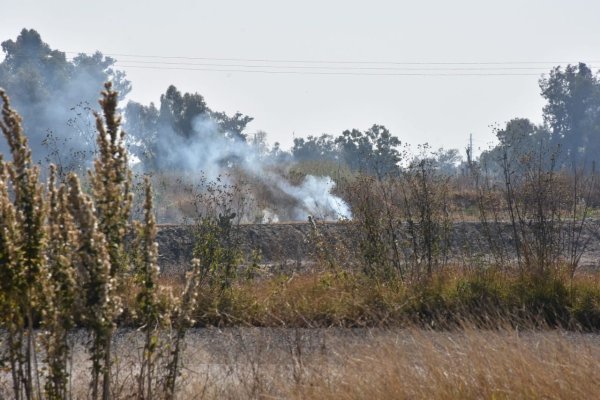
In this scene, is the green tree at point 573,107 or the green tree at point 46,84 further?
the green tree at point 573,107

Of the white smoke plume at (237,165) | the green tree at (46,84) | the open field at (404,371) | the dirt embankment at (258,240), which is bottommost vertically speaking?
the open field at (404,371)

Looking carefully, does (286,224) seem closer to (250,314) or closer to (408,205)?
(408,205)

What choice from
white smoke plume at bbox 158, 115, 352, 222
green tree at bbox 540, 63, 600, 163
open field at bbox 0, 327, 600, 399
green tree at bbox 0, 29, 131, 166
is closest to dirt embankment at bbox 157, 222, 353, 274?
white smoke plume at bbox 158, 115, 352, 222

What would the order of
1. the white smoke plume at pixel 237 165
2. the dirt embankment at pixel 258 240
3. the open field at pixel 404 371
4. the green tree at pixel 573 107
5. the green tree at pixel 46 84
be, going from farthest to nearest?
the green tree at pixel 573 107 < the green tree at pixel 46 84 < the white smoke plume at pixel 237 165 < the dirt embankment at pixel 258 240 < the open field at pixel 404 371

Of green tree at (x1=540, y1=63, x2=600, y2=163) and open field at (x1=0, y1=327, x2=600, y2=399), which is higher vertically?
green tree at (x1=540, y1=63, x2=600, y2=163)

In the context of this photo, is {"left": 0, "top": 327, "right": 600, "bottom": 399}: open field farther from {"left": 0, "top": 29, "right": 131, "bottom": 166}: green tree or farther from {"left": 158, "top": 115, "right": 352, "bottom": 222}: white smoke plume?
{"left": 0, "top": 29, "right": 131, "bottom": 166}: green tree

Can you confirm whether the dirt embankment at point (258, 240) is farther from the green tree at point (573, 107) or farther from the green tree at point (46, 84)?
the green tree at point (573, 107)

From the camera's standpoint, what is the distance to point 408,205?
12.7 metres

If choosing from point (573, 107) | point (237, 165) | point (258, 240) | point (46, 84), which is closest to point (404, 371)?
point (258, 240)

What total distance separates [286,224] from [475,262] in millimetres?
12115

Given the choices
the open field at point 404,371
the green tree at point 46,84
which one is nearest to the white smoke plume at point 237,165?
the green tree at point 46,84

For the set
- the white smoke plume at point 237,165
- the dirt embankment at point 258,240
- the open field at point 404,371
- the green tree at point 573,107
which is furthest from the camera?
the green tree at point 573,107

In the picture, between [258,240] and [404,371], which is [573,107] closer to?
[258,240]

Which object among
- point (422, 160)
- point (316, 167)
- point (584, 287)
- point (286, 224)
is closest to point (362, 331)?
point (584, 287)
